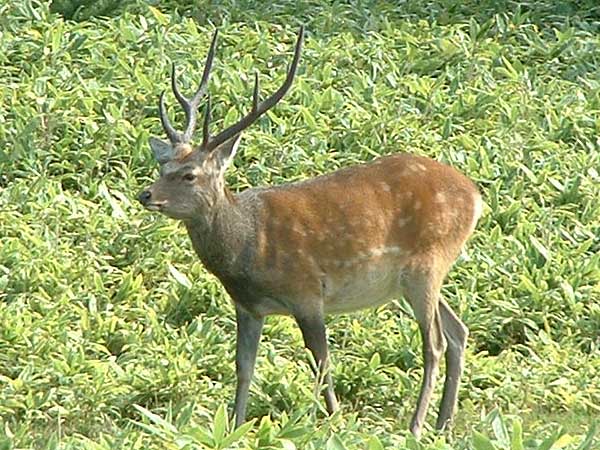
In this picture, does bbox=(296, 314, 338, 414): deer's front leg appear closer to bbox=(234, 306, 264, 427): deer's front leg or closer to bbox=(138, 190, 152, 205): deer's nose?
bbox=(234, 306, 264, 427): deer's front leg

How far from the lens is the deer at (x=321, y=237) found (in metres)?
9.53

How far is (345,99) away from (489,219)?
2.03m

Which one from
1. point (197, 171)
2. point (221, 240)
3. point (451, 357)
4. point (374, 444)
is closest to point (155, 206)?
point (197, 171)

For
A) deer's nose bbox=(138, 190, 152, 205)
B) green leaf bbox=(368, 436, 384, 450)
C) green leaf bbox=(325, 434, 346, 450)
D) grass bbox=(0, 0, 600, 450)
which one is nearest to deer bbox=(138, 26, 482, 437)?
deer's nose bbox=(138, 190, 152, 205)

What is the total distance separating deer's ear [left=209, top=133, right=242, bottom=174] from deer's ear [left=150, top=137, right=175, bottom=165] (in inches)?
8.6

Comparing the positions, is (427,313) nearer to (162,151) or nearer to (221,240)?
(221,240)

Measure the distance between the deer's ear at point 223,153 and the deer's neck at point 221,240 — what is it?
177mm

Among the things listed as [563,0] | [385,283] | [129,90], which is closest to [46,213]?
[129,90]

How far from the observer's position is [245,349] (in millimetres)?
9727

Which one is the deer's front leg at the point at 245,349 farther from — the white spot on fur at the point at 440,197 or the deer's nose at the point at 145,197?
the white spot on fur at the point at 440,197

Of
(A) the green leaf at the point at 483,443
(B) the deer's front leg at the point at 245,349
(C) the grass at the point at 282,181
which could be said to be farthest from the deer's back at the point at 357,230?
(A) the green leaf at the point at 483,443

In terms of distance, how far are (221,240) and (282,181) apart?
3.08 m

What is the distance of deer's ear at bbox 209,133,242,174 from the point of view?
9.56m

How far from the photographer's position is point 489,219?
12.3 meters
